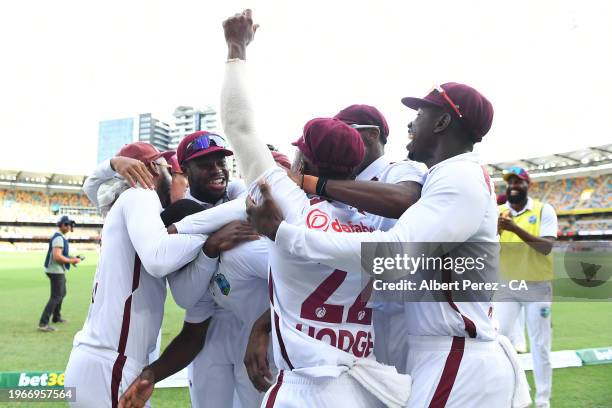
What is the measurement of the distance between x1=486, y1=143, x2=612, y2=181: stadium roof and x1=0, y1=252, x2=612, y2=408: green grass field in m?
36.5

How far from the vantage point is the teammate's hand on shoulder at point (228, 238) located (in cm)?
233

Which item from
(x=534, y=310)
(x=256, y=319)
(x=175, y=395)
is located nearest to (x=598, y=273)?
(x=534, y=310)

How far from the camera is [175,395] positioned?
199 inches

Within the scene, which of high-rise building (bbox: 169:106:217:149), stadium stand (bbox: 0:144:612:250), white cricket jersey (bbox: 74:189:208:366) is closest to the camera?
white cricket jersey (bbox: 74:189:208:366)

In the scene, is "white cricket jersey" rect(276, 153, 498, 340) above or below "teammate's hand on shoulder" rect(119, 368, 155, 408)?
above

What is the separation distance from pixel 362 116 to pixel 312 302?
1.45m

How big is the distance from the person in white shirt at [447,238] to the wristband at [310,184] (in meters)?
0.15

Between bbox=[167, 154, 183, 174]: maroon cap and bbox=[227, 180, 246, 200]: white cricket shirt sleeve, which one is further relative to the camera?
bbox=[167, 154, 183, 174]: maroon cap

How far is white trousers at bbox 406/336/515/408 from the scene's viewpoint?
1.92 m

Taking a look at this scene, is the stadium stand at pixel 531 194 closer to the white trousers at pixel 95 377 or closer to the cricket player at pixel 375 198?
the cricket player at pixel 375 198

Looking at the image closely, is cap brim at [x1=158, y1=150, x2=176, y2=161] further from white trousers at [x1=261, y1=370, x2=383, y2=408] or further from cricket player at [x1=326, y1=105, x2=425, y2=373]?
white trousers at [x1=261, y1=370, x2=383, y2=408]

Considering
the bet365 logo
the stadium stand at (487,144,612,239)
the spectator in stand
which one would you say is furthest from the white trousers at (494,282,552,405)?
the stadium stand at (487,144,612,239)

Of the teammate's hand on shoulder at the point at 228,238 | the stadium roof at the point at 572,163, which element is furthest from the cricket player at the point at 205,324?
the stadium roof at the point at 572,163

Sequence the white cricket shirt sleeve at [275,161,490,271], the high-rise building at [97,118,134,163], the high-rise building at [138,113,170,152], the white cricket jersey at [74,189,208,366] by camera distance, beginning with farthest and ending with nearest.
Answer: the high-rise building at [97,118,134,163] < the high-rise building at [138,113,170,152] < the white cricket jersey at [74,189,208,366] < the white cricket shirt sleeve at [275,161,490,271]
